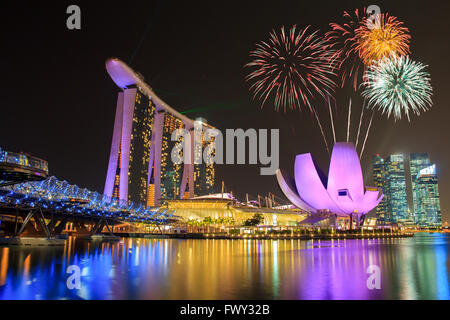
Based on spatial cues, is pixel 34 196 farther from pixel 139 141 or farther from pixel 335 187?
pixel 139 141

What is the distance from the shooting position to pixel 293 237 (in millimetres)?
60719

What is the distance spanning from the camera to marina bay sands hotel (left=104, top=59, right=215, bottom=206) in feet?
286

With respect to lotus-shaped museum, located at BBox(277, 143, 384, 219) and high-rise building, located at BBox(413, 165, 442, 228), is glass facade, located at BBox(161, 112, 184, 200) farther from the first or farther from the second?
high-rise building, located at BBox(413, 165, 442, 228)

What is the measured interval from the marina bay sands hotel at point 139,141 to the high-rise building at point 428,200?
12849 centimetres

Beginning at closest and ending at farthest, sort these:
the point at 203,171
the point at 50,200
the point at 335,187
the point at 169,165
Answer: the point at 50,200, the point at 335,187, the point at 169,165, the point at 203,171

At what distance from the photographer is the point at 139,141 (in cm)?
10056

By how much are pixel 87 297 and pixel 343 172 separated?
62100 millimetres

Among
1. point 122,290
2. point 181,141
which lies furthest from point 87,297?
point 181,141

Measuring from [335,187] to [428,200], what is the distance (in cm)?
15193

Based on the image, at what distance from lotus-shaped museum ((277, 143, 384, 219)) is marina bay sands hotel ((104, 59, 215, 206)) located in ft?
123

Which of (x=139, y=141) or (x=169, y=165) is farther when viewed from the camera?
(x=169, y=165)

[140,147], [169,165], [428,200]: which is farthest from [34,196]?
[428,200]

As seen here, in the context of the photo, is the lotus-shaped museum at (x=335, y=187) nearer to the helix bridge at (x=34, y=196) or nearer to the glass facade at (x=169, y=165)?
the helix bridge at (x=34, y=196)

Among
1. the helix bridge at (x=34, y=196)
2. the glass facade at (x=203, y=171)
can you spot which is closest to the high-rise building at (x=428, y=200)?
the glass facade at (x=203, y=171)
